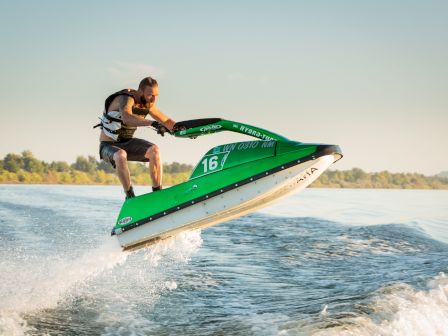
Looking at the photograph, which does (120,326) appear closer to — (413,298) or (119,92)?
(119,92)

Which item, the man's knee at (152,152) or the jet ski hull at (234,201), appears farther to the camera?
the man's knee at (152,152)

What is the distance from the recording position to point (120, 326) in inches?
262

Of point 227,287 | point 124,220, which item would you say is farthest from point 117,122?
point 227,287

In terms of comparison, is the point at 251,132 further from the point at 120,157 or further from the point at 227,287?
the point at 227,287

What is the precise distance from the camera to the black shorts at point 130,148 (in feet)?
25.2

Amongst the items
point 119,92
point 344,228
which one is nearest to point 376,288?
point 119,92

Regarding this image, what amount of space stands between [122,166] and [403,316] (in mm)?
4163

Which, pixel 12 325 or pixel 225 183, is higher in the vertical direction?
pixel 225 183

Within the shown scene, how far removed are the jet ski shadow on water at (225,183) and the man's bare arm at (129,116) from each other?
0.49 m

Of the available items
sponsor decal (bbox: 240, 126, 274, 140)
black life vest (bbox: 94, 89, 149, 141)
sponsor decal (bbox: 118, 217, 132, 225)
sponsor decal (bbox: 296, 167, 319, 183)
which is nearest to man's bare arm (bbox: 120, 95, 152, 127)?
black life vest (bbox: 94, 89, 149, 141)

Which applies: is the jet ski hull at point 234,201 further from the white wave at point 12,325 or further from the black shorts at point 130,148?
the white wave at point 12,325

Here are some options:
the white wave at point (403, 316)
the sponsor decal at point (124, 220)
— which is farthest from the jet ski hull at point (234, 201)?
the white wave at point (403, 316)

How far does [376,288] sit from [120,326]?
396 centimetres

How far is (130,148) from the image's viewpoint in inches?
303
